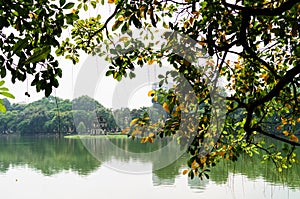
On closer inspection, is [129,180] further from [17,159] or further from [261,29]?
[261,29]

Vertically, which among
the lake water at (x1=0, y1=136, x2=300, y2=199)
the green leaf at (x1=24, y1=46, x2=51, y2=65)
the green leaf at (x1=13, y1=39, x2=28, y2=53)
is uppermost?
the green leaf at (x1=13, y1=39, x2=28, y2=53)

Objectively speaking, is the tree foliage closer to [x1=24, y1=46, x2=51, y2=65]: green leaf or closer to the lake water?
[x1=24, y1=46, x2=51, y2=65]: green leaf

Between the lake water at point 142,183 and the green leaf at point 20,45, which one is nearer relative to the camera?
the green leaf at point 20,45

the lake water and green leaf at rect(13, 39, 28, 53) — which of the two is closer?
green leaf at rect(13, 39, 28, 53)

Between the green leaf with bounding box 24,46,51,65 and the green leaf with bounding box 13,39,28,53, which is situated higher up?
the green leaf with bounding box 13,39,28,53

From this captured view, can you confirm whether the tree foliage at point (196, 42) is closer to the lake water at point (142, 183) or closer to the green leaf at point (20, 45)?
the green leaf at point (20, 45)

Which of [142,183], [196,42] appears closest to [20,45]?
[196,42]

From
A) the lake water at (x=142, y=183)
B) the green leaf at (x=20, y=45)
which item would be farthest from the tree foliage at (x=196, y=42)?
the lake water at (x=142, y=183)

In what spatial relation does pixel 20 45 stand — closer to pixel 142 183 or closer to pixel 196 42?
pixel 196 42

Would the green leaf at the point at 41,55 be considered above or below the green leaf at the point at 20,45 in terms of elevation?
below

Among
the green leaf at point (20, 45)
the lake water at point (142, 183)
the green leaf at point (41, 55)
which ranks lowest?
the lake water at point (142, 183)

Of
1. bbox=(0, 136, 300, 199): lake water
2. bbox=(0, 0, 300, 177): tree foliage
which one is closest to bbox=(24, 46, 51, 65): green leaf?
bbox=(0, 0, 300, 177): tree foliage

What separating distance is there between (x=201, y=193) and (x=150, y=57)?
31.3 feet

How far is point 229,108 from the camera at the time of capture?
3.02 metres
